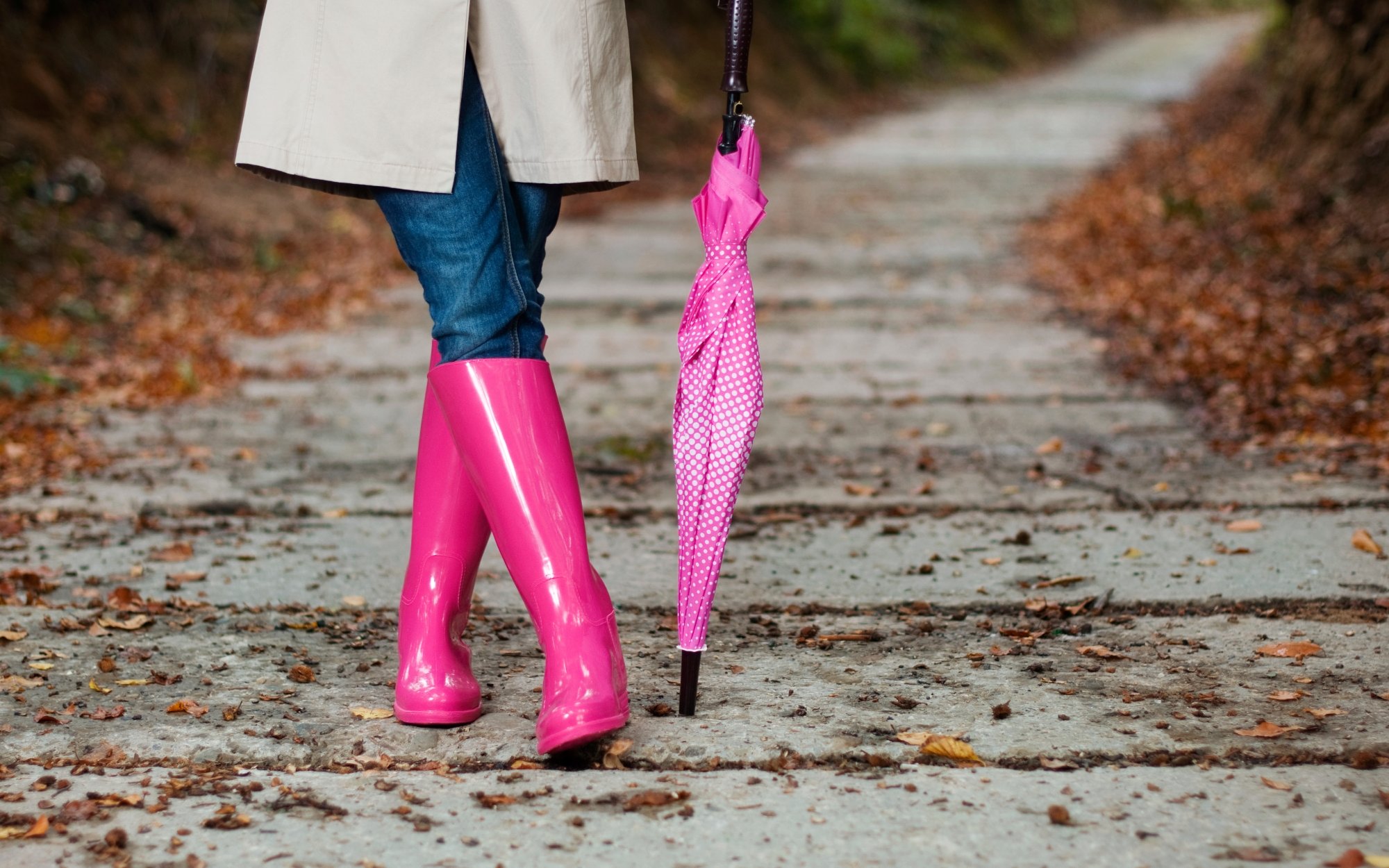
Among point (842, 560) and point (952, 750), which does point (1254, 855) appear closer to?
point (952, 750)

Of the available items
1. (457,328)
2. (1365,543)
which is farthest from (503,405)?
A: (1365,543)

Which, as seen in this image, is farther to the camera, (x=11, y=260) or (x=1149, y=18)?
(x=1149, y=18)

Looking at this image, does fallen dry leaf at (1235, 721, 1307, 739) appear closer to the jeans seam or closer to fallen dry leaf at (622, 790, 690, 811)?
fallen dry leaf at (622, 790, 690, 811)

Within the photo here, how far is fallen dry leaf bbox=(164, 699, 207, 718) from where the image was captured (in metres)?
2.19

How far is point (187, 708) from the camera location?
2.20 m

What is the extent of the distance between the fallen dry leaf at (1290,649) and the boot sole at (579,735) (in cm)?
120

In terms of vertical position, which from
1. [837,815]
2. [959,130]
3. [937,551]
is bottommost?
[837,815]

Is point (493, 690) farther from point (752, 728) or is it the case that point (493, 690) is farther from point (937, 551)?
point (937, 551)

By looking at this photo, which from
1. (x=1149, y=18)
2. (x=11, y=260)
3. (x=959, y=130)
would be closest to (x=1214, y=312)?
(x=11, y=260)

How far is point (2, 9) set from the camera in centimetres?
872

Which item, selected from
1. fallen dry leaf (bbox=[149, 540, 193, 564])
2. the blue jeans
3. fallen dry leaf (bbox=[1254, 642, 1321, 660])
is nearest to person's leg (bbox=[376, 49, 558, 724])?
the blue jeans

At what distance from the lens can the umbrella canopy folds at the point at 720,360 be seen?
2.00 m

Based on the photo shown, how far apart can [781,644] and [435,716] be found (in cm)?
72

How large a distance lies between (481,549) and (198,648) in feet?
2.16
